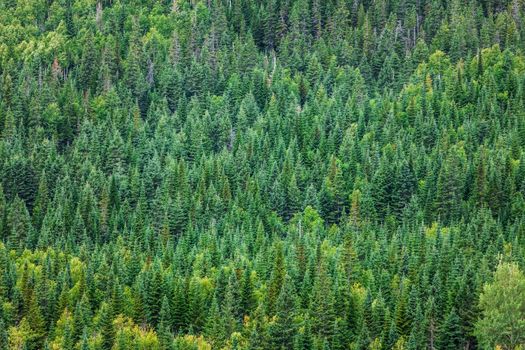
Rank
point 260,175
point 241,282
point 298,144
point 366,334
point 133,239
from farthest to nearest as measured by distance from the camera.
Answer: point 298,144 < point 260,175 < point 133,239 < point 241,282 < point 366,334

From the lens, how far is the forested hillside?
119188 mm

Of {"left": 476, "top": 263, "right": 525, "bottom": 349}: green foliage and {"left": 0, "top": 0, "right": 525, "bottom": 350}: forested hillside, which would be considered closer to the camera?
{"left": 476, "top": 263, "right": 525, "bottom": 349}: green foliage

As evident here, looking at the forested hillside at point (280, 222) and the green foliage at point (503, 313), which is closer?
the green foliage at point (503, 313)

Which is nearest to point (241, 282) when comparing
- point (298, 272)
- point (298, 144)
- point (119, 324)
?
point (298, 272)

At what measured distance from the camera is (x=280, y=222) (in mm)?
159250

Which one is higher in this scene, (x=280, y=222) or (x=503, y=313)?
(x=503, y=313)

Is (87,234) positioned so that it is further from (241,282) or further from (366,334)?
(366,334)

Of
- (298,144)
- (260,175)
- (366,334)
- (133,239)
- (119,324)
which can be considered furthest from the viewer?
(298,144)

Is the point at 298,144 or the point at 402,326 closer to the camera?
the point at 402,326

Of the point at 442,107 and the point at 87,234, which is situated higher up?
the point at 442,107

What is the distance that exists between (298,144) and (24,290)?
63585 mm

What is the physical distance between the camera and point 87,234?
15862cm

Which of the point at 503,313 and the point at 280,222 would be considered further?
the point at 280,222

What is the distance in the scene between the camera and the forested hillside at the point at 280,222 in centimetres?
11919
